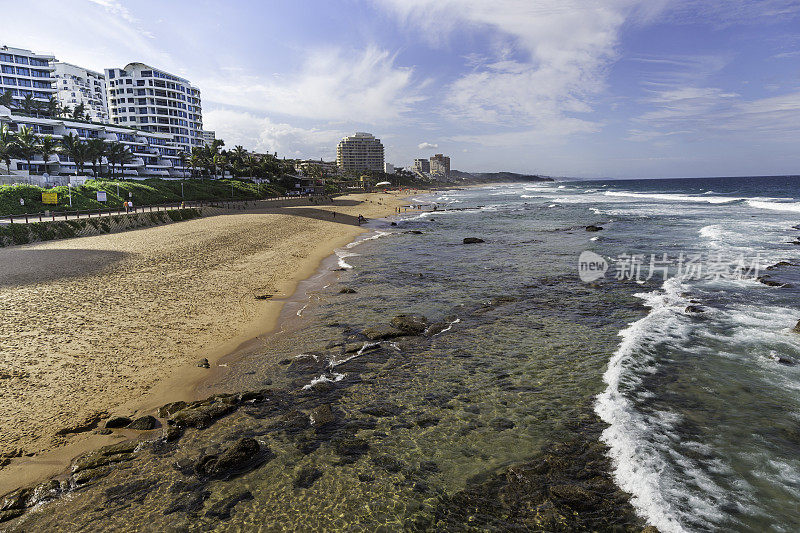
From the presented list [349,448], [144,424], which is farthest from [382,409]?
[144,424]

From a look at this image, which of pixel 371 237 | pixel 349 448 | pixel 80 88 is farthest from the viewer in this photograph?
pixel 80 88

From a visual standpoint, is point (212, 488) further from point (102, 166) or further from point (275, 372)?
point (102, 166)

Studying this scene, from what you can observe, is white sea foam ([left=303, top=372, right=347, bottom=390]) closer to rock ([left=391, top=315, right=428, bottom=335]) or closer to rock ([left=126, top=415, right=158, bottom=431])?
rock ([left=126, top=415, right=158, bottom=431])

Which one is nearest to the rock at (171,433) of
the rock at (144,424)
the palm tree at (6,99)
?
the rock at (144,424)

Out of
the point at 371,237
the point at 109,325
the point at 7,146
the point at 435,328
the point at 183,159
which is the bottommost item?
the point at 435,328

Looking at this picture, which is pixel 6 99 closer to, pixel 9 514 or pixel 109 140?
pixel 109 140

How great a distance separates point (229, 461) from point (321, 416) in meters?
2.17

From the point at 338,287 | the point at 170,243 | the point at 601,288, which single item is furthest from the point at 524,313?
the point at 170,243

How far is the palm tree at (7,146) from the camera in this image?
52.4 meters

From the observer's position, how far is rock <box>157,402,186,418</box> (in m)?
9.32

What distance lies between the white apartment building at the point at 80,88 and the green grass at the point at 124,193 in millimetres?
63897

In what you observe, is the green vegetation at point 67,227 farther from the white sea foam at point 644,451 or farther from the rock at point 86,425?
the white sea foam at point 644,451

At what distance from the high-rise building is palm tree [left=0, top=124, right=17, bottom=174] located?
2055 inches

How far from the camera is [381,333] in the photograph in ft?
45.9
